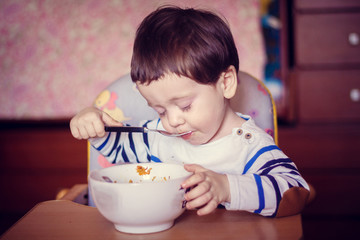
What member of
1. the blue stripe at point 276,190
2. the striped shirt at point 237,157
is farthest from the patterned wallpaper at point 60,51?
the blue stripe at point 276,190

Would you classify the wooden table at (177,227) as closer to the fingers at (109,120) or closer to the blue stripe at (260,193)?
the blue stripe at (260,193)

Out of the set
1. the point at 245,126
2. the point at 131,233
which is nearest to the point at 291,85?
the point at 245,126

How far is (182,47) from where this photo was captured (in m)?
0.81

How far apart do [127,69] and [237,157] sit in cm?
151

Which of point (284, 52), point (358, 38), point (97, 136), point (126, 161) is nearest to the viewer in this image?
point (97, 136)

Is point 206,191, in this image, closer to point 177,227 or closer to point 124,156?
point 177,227

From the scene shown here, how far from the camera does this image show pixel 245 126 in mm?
952

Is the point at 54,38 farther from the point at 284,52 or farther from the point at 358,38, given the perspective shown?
the point at 358,38

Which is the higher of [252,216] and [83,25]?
[83,25]

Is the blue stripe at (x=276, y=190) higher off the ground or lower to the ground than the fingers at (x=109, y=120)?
lower

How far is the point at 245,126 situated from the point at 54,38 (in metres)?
1.74

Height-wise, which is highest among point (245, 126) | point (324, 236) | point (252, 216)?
point (245, 126)

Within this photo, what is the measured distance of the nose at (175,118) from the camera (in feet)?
2.75

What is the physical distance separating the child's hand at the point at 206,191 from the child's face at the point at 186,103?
20cm
